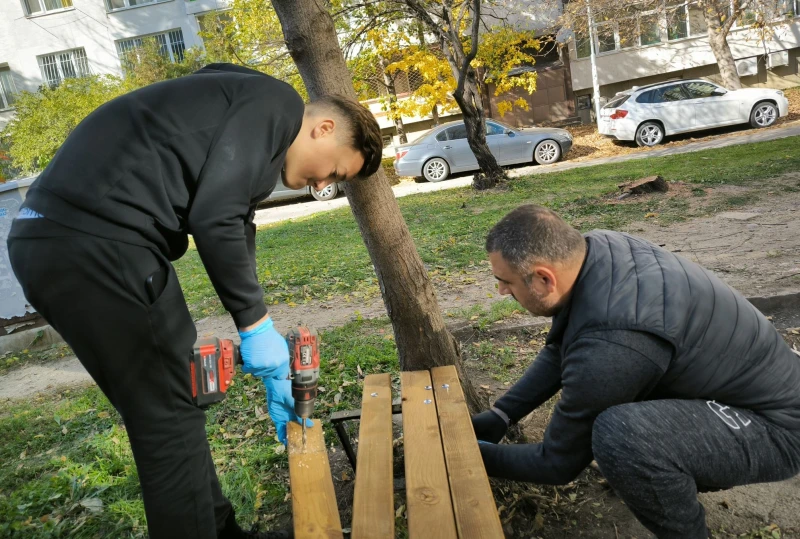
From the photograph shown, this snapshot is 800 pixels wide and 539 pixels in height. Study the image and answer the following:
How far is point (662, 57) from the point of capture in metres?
23.0

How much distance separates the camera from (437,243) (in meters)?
8.06

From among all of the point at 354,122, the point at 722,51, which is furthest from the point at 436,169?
the point at 354,122

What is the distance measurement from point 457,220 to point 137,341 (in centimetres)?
792

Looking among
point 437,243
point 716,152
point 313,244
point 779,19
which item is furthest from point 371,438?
point 779,19

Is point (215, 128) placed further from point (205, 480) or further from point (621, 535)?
point (621, 535)

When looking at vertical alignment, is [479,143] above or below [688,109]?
above

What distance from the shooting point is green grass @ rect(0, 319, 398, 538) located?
298cm

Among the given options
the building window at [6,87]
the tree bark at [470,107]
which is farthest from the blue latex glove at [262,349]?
the building window at [6,87]

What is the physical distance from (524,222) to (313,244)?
7626 mm

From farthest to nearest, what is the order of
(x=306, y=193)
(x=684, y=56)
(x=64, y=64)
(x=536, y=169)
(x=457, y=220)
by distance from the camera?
(x=64, y=64) → (x=684, y=56) → (x=306, y=193) → (x=536, y=169) → (x=457, y=220)

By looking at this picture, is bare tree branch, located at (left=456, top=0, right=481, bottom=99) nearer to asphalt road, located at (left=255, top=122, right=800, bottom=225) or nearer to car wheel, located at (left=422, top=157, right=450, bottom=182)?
asphalt road, located at (left=255, top=122, right=800, bottom=225)

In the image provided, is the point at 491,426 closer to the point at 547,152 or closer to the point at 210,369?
the point at 210,369

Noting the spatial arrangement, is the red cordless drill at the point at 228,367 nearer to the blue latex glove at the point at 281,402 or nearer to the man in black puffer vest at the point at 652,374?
the blue latex glove at the point at 281,402

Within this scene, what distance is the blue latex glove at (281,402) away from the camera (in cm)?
238
